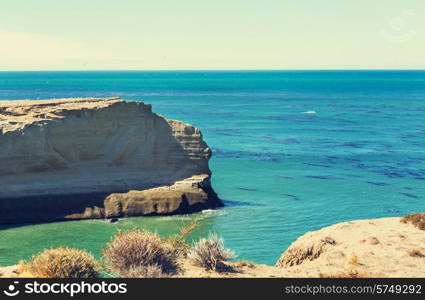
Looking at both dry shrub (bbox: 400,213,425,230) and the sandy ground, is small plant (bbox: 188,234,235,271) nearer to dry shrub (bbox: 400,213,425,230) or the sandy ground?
the sandy ground

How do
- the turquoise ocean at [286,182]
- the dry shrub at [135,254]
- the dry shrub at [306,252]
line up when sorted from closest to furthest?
the dry shrub at [135,254] → the dry shrub at [306,252] → the turquoise ocean at [286,182]

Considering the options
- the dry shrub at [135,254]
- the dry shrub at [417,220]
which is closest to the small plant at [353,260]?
the dry shrub at [417,220]

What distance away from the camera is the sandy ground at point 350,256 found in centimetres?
1697

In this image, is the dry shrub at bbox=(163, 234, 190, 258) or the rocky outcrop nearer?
the rocky outcrop

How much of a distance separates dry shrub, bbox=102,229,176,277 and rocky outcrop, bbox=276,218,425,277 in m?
3.52

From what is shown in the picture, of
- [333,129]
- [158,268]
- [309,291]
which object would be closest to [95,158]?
[158,268]

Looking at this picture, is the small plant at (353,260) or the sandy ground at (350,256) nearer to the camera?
the sandy ground at (350,256)

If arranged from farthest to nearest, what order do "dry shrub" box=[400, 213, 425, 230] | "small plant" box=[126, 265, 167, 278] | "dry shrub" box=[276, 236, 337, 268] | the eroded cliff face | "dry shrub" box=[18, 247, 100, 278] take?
the eroded cliff face
"dry shrub" box=[400, 213, 425, 230]
"dry shrub" box=[276, 236, 337, 268]
"small plant" box=[126, 265, 167, 278]
"dry shrub" box=[18, 247, 100, 278]

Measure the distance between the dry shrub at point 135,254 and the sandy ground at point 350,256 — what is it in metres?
0.68

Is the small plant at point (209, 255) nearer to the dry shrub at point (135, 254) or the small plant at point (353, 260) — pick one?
the dry shrub at point (135, 254)

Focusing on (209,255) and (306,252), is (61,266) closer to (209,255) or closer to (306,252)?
(209,255)

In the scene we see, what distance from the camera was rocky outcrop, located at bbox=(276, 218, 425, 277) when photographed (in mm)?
17375

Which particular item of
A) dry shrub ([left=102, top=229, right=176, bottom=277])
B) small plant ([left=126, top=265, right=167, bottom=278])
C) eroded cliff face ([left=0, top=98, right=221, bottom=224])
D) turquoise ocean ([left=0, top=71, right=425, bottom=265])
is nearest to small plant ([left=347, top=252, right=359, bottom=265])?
dry shrub ([left=102, top=229, right=176, bottom=277])

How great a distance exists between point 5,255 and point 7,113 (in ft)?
44.5
